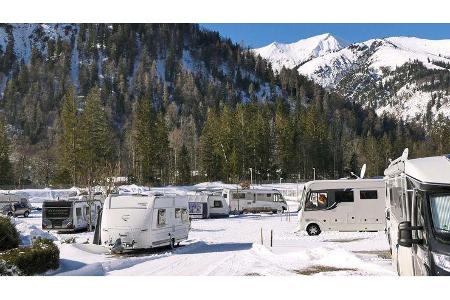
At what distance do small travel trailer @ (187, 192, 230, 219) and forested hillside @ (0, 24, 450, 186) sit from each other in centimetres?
663

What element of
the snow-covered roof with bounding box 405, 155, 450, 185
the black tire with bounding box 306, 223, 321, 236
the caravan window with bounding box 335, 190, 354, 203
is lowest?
the black tire with bounding box 306, 223, 321, 236

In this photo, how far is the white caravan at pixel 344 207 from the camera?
85.5 ft

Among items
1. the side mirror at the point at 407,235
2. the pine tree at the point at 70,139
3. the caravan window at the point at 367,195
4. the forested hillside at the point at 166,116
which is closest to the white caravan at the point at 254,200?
the forested hillside at the point at 166,116

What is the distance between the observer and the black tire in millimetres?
26023

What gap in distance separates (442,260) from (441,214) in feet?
2.41

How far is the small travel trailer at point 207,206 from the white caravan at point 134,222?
22318 mm

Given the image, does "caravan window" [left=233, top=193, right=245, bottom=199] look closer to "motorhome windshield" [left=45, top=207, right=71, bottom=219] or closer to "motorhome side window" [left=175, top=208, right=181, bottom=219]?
"motorhome windshield" [left=45, top=207, right=71, bottom=219]

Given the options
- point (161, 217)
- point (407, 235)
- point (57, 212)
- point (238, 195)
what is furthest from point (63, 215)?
point (407, 235)

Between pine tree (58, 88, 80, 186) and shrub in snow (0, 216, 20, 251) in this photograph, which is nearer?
shrub in snow (0, 216, 20, 251)

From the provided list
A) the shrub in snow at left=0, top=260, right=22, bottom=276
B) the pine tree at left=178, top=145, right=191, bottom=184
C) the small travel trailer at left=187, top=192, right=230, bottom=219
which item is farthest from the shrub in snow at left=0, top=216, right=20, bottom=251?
the pine tree at left=178, top=145, right=191, bottom=184

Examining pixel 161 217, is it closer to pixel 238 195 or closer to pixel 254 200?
pixel 238 195

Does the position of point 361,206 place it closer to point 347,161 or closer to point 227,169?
point 227,169

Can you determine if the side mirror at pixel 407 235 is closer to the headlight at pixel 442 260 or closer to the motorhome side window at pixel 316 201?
the headlight at pixel 442 260

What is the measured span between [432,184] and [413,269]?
1.58m
